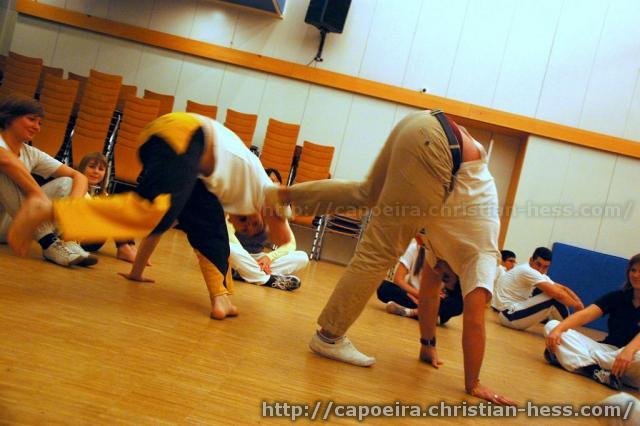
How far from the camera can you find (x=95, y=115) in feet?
21.8

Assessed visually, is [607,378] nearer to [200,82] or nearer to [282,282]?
[282,282]

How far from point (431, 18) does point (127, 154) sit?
182 inches

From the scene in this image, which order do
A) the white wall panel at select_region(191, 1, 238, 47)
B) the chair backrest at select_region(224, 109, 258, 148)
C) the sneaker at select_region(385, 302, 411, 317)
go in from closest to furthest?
the sneaker at select_region(385, 302, 411, 317) → the chair backrest at select_region(224, 109, 258, 148) → the white wall panel at select_region(191, 1, 238, 47)

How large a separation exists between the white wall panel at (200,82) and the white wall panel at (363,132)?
6.81 ft

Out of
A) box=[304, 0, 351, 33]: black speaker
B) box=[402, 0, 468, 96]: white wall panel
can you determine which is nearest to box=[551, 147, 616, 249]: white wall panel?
box=[402, 0, 468, 96]: white wall panel

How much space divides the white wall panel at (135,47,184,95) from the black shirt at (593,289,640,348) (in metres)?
6.78

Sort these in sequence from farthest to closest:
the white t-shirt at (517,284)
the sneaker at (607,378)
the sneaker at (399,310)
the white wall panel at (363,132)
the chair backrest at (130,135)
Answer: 1. the white wall panel at (363,132)
2. the chair backrest at (130,135)
3. the white t-shirt at (517,284)
4. the sneaker at (399,310)
5. the sneaker at (607,378)

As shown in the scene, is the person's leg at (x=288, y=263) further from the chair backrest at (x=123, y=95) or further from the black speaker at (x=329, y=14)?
the black speaker at (x=329, y=14)

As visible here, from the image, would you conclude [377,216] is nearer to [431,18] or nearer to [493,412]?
[493,412]

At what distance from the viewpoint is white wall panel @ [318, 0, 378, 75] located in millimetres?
7926

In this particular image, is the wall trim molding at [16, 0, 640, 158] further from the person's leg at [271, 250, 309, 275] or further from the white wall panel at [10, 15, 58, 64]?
the person's leg at [271, 250, 309, 275]

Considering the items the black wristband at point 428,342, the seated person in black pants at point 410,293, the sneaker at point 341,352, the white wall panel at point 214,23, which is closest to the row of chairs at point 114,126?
the white wall panel at point 214,23

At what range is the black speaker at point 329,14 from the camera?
770cm

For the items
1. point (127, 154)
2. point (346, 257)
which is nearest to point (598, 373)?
point (346, 257)
